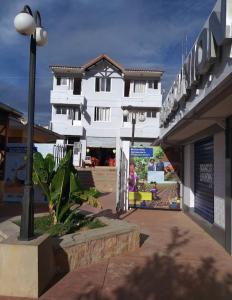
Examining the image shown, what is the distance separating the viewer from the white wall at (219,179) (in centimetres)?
898

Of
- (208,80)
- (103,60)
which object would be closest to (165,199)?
(208,80)

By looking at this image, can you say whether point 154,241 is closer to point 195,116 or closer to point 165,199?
point 195,116

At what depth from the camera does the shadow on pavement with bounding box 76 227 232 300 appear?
5.46m

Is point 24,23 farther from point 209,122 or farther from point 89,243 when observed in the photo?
point 209,122

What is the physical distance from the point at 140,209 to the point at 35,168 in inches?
317

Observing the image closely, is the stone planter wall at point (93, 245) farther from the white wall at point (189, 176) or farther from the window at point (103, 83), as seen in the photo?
the window at point (103, 83)

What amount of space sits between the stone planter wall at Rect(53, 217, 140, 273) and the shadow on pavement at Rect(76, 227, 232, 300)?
0.67 metres

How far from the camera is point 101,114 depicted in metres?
38.9

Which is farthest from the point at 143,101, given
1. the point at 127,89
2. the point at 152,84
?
the point at 127,89

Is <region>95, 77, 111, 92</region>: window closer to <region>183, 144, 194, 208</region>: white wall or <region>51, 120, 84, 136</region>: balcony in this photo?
<region>51, 120, 84, 136</region>: balcony

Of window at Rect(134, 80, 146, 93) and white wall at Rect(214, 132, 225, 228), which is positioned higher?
window at Rect(134, 80, 146, 93)

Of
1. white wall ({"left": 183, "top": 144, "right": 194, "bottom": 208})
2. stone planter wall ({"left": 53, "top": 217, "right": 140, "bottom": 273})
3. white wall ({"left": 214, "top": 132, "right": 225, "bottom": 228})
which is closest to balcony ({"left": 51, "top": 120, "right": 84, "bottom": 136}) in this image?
white wall ({"left": 183, "top": 144, "right": 194, "bottom": 208})

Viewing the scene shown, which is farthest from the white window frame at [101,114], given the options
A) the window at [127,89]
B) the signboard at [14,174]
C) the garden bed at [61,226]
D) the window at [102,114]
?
the garden bed at [61,226]

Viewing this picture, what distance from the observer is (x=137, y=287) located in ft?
19.0
